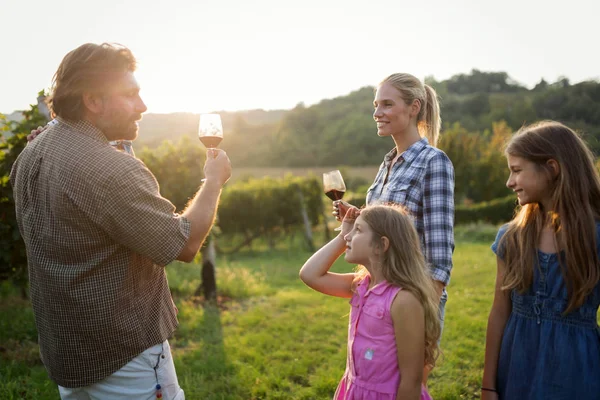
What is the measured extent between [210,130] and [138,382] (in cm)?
140

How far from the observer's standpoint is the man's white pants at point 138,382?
2.10 m

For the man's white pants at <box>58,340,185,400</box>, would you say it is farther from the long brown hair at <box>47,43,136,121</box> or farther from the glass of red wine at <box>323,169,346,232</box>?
the glass of red wine at <box>323,169,346,232</box>

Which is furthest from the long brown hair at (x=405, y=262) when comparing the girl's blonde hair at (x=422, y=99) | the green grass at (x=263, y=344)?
the green grass at (x=263, y=344)

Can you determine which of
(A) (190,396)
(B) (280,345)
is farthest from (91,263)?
(B) (280,345)

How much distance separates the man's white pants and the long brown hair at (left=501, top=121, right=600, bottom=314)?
164cm

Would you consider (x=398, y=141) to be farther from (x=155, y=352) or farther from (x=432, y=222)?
(x=155, y=352)

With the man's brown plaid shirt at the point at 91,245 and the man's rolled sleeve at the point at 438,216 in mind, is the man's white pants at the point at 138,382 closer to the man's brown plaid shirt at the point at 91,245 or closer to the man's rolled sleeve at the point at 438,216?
the man's brown plaid shirt at the point at 91,245

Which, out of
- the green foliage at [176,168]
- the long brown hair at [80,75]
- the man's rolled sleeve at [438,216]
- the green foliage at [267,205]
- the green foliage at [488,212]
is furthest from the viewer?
the green foliage at [488,212]

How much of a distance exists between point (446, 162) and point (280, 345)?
153 inches

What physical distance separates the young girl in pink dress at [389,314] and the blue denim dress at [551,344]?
39cm

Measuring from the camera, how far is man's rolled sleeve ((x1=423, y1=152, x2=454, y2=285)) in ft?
8.24

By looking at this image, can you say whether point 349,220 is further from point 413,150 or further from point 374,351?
point 374,351

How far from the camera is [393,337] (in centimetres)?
209

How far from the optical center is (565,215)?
216 centimetres
